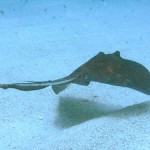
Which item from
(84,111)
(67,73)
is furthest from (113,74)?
(67,73)

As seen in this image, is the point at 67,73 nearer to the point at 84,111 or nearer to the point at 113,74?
the point at 84,111

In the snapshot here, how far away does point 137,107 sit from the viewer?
10.5ft

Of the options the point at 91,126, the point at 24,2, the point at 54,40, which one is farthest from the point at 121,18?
the point at 91,126

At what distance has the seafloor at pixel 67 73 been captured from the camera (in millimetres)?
2820

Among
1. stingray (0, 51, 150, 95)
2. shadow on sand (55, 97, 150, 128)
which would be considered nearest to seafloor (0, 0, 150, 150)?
shadow on sand (55, 97, 150, 128)

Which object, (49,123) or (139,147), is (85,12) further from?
(139,147)

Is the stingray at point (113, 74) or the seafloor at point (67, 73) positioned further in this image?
the stingray at point (113, 74)

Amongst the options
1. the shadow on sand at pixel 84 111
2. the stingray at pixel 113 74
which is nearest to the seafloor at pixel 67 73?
the shadow on sand at pixel 84 111

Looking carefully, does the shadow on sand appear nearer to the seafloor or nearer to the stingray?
the seafloor

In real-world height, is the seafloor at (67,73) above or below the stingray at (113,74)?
below

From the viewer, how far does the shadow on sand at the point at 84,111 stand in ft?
10.2

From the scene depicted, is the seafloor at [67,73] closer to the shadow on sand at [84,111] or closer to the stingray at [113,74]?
the shadow on sand at [84,111]

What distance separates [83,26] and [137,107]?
4.14m

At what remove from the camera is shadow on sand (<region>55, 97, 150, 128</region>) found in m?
3.12
